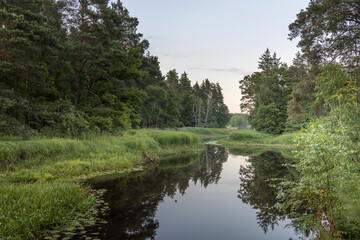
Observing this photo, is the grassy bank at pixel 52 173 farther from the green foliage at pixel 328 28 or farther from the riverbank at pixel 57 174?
the green foliage at pixel 328 28

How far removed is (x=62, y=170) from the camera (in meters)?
11.9

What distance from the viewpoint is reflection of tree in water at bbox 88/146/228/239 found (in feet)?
22.9

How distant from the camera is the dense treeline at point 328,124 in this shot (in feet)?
17.0

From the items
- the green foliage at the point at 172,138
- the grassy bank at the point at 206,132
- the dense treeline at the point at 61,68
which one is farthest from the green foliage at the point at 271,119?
the dense treeline at the point at 61,68

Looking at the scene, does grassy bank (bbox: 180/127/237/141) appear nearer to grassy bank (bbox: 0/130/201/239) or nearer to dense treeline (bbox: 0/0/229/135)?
grassy bank (bbox: 0/130/201/239)

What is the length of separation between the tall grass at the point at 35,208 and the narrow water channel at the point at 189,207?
1.27 metres

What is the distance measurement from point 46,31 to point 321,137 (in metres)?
17.1

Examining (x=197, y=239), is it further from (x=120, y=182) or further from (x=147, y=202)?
(x=120, y=182)

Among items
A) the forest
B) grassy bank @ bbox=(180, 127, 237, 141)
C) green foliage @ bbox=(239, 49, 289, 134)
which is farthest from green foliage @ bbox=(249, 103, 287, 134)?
the forest

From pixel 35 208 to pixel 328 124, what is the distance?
9.97 m

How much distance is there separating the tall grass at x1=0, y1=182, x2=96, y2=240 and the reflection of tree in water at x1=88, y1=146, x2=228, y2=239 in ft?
4.26

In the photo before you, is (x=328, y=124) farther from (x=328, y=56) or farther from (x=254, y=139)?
(x=254, y=139)

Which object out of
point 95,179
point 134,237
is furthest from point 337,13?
point 95,179

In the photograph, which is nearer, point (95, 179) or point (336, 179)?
point (336, 179)
